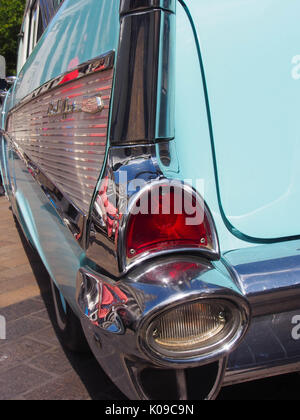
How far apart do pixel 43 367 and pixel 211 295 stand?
1.44 meters

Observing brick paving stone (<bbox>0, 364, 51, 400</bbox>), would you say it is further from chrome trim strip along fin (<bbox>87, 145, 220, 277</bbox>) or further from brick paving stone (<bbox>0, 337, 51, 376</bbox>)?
chrome trim strip along fin (<bbox>87, 145, 220, 277</bbox>)

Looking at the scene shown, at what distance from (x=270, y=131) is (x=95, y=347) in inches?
34.1

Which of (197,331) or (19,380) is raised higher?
(197,331)

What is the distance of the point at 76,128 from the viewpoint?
5.78 feet

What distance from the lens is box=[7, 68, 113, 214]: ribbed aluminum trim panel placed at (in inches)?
60.7

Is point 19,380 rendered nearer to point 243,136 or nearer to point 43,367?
point 43,367

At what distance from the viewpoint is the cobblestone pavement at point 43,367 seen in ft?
7.18

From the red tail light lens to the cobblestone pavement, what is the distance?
104 cm

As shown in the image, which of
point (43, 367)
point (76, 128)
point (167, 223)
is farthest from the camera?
point (43, 367)

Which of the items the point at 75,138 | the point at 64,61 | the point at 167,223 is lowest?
the point at 167,223

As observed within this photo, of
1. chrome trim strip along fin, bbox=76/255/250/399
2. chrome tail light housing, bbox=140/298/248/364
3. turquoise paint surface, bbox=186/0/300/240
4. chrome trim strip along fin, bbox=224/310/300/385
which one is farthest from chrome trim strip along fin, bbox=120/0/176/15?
chrome trim strip along fin, bbox=224/310/300/385

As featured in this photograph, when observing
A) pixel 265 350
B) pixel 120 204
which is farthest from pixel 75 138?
pixel 265 350

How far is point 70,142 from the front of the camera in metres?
1.84

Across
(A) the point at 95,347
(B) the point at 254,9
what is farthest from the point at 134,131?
(A) the point at 95,347
